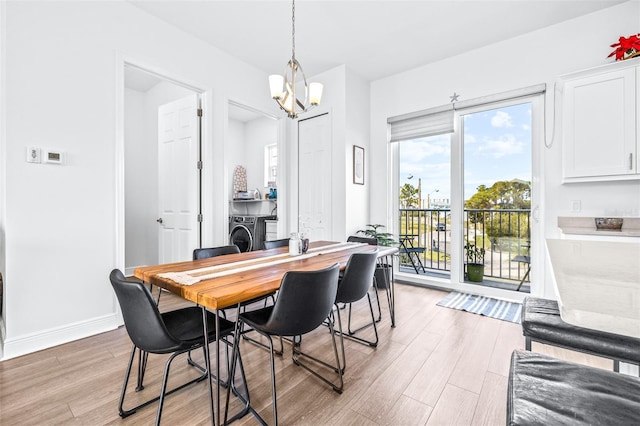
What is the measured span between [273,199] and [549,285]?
4.27 metres

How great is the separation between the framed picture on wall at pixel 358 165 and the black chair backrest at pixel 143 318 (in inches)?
121

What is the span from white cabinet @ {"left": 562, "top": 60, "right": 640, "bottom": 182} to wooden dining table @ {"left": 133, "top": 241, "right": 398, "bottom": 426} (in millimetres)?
2356

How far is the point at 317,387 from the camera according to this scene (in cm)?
168

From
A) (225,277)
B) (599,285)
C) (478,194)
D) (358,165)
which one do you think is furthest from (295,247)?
(478,194)

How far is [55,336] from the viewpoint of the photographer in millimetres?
2211

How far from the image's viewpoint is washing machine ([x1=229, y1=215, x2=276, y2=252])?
15.6 ft

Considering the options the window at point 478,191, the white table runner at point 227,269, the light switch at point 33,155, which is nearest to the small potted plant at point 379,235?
the window at point 478,191

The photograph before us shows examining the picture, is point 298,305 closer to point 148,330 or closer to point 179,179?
point 148,330

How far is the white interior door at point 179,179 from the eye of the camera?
133 inches

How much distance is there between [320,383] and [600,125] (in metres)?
3.13

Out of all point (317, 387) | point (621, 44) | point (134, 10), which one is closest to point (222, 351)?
point (317, 387)

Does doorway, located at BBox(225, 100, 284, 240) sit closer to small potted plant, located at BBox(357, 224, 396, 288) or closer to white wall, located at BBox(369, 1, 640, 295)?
small potted plant, located at BBox(357, 224, 396, 288)

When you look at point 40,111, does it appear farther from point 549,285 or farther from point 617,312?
point 549,285

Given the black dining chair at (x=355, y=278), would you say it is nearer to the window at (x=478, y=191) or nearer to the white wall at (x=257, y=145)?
the window at (x=478, y=191)
